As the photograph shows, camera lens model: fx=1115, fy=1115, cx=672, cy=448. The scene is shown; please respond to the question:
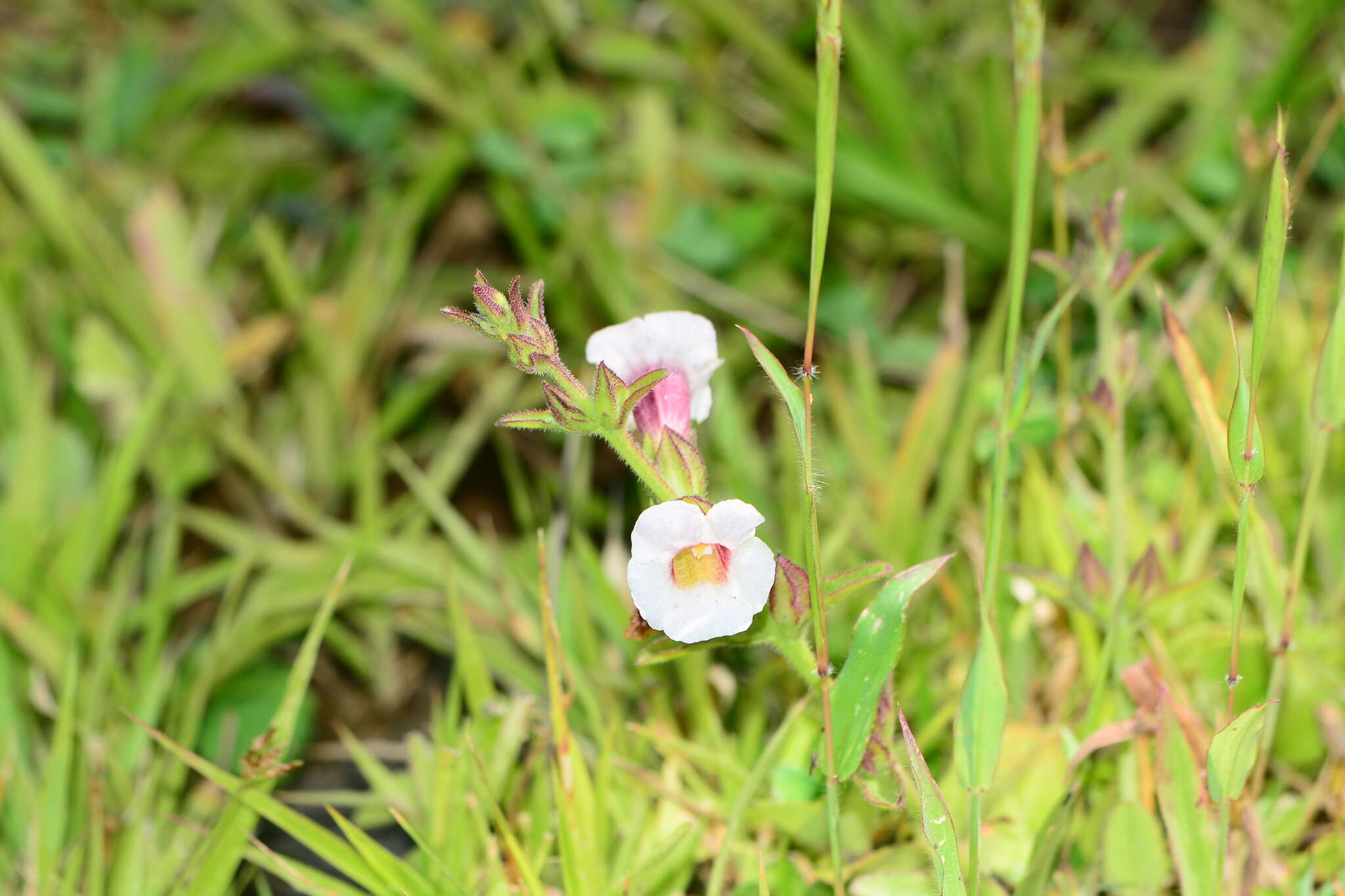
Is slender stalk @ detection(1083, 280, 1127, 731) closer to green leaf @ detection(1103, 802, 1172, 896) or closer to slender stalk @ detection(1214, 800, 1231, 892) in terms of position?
green leaf @ detection(1103, 802, 1172, 896)

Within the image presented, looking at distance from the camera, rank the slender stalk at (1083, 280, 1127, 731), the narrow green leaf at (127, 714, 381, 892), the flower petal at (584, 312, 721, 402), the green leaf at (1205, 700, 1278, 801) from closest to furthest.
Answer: the green leaf at (1205, 700, 1278, 801) → the flower petal at (584, 312, 721, 402) → the narrow green leaf at (127, 714, 381, 892) → the slender stalk at (1083, 280, 1127, 731)

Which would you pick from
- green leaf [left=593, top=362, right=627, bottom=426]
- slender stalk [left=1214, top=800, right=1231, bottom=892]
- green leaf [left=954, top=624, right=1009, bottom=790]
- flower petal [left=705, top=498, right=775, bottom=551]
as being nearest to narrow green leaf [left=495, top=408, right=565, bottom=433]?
green leaf [left=593, top=362, right=627, bottom=426]

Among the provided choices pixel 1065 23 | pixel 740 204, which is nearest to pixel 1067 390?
pixel 740 204

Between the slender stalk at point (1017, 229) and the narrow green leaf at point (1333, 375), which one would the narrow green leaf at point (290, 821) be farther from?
the narrow green leaf at point (1333, 375)

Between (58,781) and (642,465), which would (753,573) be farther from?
(58,781)

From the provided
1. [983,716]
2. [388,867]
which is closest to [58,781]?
[388,867]

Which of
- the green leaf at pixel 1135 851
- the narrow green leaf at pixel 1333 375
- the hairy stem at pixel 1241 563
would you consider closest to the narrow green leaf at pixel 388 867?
the green leaf at pixel 1135 851

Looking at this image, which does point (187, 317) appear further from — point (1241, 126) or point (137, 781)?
point (1241, 126)

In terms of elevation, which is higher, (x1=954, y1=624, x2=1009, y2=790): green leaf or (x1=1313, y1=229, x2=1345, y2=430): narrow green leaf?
(x1=1313, y1=229, x2=1345, y2=430): narrow green leaf
